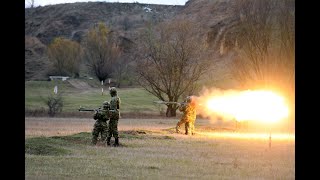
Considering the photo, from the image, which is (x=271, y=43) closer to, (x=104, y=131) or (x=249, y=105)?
(x=249, y=105)

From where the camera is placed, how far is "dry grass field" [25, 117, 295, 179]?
15875 millimetres

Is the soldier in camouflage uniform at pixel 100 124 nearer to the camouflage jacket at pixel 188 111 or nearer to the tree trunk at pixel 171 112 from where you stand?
the camouflage jacket at pixel 188 111

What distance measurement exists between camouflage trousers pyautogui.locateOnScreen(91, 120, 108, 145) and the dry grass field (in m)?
A: 0.49

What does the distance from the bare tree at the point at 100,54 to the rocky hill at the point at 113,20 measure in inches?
320

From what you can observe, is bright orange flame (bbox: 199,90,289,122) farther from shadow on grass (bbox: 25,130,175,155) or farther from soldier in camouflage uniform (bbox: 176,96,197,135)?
shadow on grass (bbox: 25,130,175,155)

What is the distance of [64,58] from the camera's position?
91875 millimetres

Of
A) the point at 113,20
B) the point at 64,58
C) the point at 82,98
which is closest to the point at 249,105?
the point at 82,98

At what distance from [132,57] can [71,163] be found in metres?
91.1

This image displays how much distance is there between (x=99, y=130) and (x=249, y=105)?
1197 cm

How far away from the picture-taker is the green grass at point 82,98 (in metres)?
56.1

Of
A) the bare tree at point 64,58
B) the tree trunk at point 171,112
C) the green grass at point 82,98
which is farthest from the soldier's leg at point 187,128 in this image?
the bare tree at point 64,58
